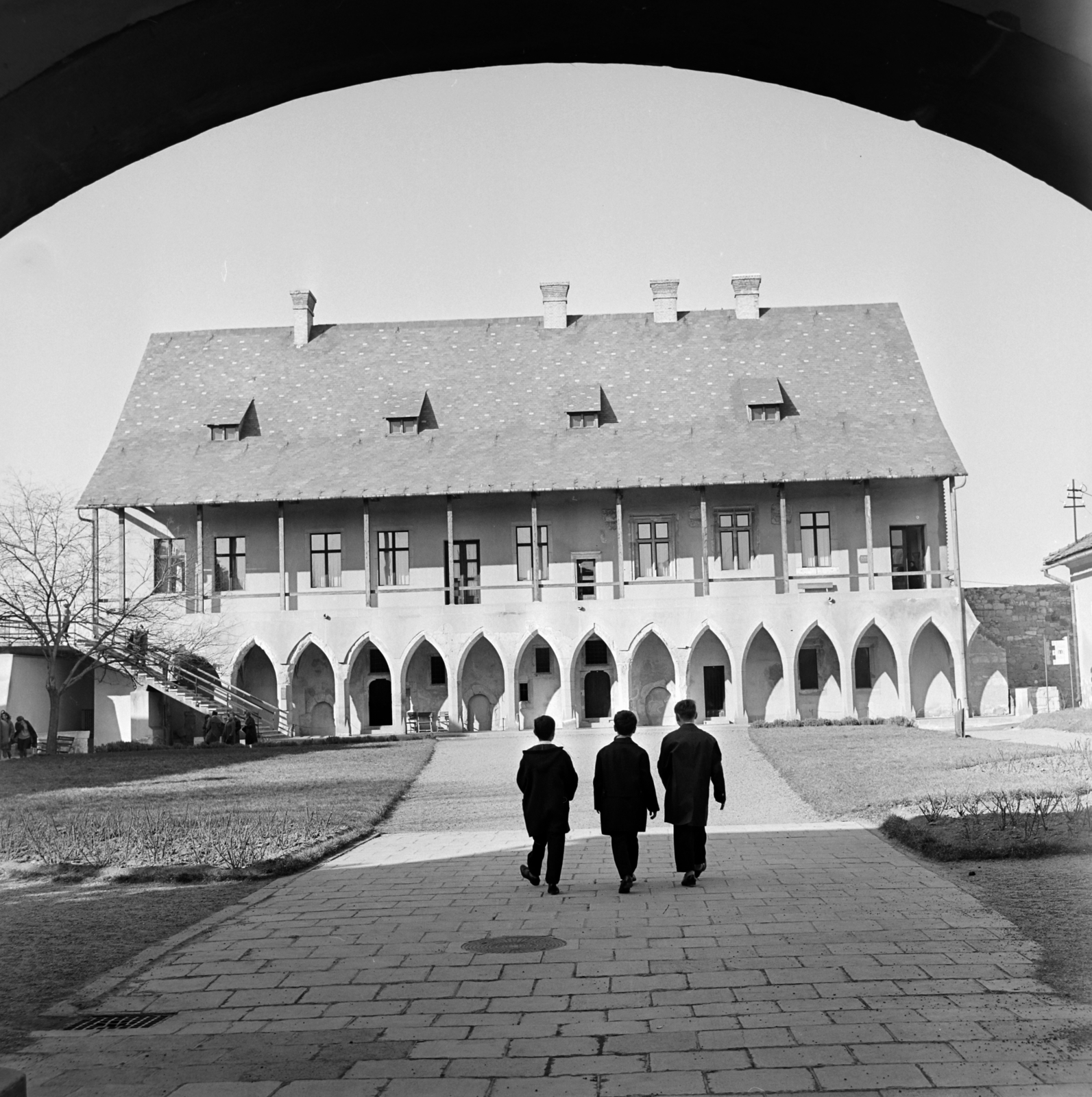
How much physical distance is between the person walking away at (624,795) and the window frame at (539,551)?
3178 cm

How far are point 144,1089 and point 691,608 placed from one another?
34.9 metres

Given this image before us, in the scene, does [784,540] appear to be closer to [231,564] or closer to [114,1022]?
[231,564]

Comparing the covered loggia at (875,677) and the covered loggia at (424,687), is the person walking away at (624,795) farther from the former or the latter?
the covered loggia at (424,687)

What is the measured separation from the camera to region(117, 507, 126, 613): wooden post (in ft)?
135

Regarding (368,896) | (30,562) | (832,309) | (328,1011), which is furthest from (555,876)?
(832,309)

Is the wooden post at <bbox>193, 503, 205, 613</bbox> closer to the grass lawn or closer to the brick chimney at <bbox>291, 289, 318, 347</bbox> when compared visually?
the brick chimney at <bbox>291, 289, 318, 347</bbox>

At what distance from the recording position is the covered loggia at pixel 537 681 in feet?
139

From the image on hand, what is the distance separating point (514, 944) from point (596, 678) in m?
34.6

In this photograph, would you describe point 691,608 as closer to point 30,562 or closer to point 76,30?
point 30,562

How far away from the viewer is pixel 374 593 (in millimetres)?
43156

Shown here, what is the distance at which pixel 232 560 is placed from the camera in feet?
143

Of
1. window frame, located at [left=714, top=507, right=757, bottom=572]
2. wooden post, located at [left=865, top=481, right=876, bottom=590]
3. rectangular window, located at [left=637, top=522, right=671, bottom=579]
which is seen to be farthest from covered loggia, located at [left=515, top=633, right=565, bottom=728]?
wooden post, located at [left=865, top=481, right=876, bottom=590]

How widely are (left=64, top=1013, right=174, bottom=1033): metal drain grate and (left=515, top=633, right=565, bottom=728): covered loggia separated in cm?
3516

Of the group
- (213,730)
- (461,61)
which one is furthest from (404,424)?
(461,61)
